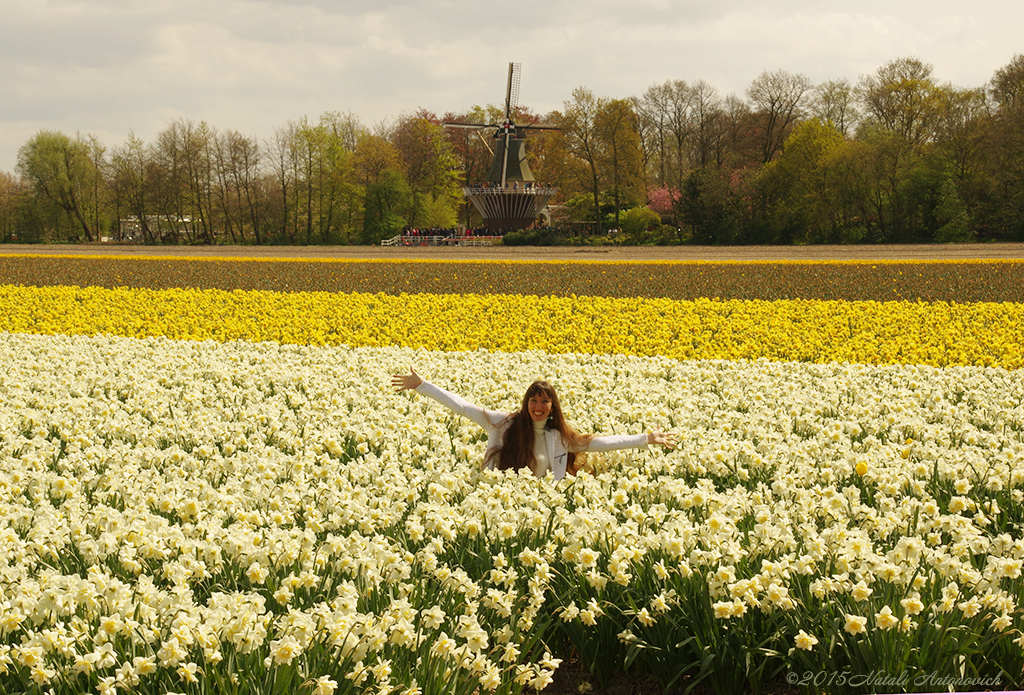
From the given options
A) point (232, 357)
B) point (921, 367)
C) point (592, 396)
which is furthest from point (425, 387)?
point (921, 367)

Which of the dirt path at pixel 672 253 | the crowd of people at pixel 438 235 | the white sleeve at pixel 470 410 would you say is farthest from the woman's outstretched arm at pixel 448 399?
the crowd of people at pixel 438 235

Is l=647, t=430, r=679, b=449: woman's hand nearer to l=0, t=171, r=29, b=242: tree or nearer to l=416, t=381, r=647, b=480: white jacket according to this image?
l=416, t=381, r=647, b=480: white jacket

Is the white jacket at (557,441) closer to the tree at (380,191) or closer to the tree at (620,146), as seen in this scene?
the tree at (620,146)

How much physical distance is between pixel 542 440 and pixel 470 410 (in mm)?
674

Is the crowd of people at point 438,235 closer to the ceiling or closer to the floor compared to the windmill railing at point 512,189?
closer to the floor

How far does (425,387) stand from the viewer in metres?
6.39

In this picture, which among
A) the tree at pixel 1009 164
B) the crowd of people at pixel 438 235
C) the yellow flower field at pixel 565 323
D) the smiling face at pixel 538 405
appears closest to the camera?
the smiling face at pixel 538 405

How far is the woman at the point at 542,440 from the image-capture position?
5.77m

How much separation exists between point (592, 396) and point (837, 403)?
2454 millimetres

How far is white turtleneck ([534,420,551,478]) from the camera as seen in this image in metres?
5.86

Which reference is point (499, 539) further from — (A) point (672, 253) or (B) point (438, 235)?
(B) point (438, 235)

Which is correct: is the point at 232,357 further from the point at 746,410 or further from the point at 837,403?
the point at 837,403

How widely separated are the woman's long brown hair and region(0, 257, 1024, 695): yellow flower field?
0.90ft

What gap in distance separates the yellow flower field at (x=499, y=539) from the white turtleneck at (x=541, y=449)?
42 centimetres
